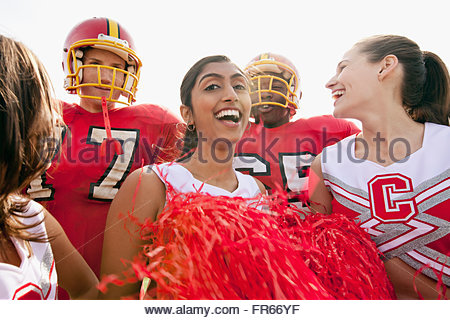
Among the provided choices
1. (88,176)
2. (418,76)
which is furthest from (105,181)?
(418,76)

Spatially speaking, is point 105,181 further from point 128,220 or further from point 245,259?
point 245,259

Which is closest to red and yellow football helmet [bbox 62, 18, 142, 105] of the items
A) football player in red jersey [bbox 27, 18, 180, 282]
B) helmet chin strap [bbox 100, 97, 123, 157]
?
football player in red jersey [bbox 27, 18, 180, 282]

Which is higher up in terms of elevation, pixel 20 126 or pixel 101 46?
pixel 101 46

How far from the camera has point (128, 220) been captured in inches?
38.5

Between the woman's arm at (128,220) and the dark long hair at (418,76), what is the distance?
90cm

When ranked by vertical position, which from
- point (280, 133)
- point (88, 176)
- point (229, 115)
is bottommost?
point (88, 176)

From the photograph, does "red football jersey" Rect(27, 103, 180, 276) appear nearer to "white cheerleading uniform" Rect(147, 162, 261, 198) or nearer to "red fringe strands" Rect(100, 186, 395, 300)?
"white cheerleading uniform" Rect(147, 162, 261, 198)

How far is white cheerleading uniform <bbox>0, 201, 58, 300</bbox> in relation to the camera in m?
0.65

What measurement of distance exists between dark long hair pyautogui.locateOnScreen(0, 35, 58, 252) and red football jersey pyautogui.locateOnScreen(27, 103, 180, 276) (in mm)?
593

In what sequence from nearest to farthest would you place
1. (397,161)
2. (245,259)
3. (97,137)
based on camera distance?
1. (245,259)
2. (397,161)
3. (97,137)

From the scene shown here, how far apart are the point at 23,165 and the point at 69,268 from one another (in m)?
0.34

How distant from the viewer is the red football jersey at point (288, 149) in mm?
1480

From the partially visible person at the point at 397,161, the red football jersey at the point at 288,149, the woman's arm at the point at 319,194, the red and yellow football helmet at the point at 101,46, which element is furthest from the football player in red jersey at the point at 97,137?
the partially visible person at the point at 397,161
